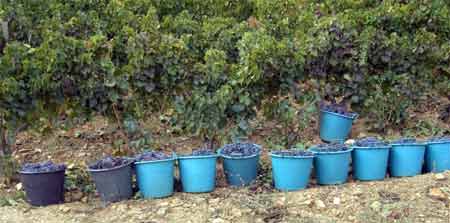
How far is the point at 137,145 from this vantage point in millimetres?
4414

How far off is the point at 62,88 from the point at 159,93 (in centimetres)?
75

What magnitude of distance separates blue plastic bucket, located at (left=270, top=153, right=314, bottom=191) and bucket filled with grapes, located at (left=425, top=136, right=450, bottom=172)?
0.91m

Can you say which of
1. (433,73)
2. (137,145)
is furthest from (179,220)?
(433,73)

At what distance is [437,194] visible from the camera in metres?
3.62

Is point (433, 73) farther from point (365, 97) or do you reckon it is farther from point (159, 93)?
point (159, 93)

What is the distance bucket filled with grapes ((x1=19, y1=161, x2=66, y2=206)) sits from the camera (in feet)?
12.0

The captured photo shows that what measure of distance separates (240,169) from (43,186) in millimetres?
1293

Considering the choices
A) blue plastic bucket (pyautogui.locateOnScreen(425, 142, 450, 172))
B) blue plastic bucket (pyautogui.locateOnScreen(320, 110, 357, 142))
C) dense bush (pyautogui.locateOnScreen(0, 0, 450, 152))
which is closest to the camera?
blue plastic bucket (pyautogui.locateOnScreen(425, 142, 450, 172))

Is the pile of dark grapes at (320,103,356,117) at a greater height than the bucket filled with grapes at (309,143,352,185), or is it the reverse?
the pile of dark grapes at (320,103,356,117)

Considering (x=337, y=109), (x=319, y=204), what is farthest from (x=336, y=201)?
(x=337, y=109)

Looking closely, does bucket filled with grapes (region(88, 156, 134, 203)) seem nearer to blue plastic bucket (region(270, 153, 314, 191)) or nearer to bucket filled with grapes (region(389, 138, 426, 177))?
blue plastic bucket (region(270, 153, 314, 191))

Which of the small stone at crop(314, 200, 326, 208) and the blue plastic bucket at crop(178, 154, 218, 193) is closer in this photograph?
the small stone at crop(314, 200, 326, 208)

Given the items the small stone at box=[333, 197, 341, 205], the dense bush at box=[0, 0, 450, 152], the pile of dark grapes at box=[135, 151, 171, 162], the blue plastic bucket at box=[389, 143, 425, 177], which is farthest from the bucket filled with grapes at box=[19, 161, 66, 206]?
the blue plastic bucket at box=[389, 143, 425, 177]

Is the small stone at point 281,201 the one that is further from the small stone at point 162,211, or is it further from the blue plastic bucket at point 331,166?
the small stone at point 162,211
